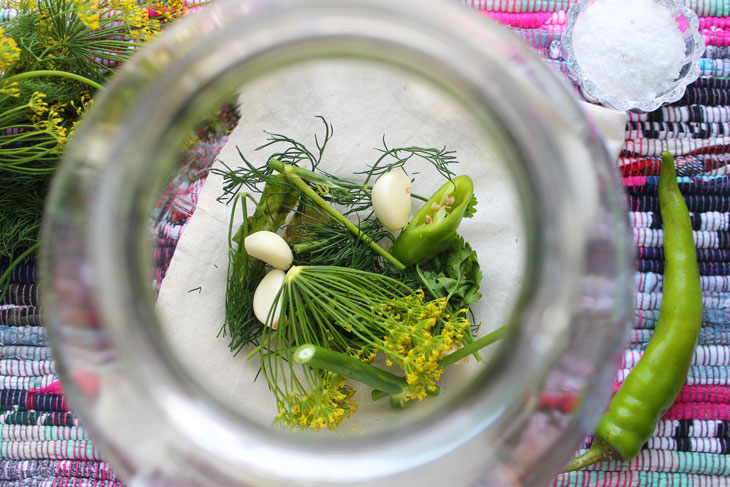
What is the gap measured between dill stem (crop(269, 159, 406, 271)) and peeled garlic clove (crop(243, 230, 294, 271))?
0.04 meters

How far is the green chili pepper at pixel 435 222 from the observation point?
1.47 ft

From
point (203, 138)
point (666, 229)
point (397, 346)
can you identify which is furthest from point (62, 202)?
point (666, 229)

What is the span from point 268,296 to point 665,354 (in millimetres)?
355

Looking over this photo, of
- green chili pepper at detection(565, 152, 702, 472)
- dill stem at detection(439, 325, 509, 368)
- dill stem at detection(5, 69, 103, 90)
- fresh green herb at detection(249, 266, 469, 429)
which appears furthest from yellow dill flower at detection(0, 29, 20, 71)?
green chili pepper at detection(565, 152, 702, 472)

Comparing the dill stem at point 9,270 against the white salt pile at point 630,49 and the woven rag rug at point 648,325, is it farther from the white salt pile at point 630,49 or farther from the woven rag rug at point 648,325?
the white salt pile at point 630,49

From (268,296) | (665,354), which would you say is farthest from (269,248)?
(665,354)

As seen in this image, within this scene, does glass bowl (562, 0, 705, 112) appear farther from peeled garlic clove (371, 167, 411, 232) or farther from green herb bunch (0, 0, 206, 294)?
green herb bunch (0, 0, 206, 294)

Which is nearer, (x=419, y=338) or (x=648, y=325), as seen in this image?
(x=419, y=338)

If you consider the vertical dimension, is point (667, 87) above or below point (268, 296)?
above

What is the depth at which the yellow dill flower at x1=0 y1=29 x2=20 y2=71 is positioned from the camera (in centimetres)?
47

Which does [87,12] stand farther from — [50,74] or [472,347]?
[472,347]

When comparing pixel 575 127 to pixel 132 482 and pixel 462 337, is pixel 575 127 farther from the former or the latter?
pixel 132 482

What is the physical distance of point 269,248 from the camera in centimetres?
44

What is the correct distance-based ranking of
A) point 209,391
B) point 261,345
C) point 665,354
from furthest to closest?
point 665,354 → point 261,345 → point 209,391
